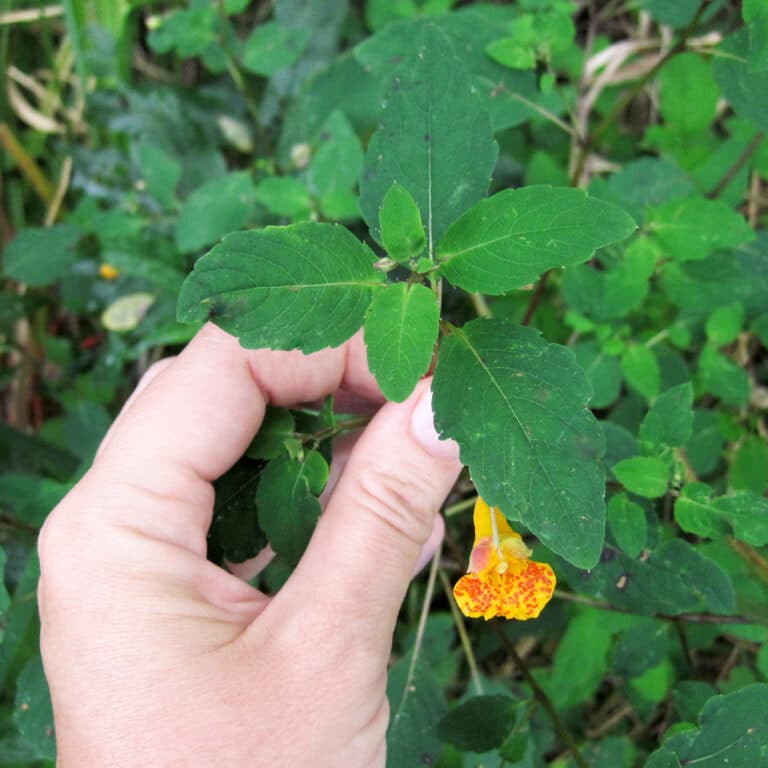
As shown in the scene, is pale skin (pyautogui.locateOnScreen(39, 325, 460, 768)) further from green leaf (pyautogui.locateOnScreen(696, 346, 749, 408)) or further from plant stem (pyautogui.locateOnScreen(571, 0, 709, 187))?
green leaf (pyautogui.locateOnScreen(696, 346, 749, 408))

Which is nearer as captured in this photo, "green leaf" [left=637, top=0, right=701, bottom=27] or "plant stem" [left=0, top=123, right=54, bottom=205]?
"green leaf" [left=637, top=0, right=701, bottom=27]

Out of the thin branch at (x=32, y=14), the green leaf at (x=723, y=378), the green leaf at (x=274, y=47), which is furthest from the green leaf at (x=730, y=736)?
the thin branch at (x=32, y=14)

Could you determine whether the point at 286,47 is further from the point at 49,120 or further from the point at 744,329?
the point at 744,329

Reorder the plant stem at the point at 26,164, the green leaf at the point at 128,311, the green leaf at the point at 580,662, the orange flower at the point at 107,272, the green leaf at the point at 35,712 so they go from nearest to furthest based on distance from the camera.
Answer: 1. the green leaf at the point at 35,712
2. the green leaf at the point at 580,662
3. the green leaf at the point at 128,311
4. the orange flower at the point at 107,272
5. the plant stem at the point at 26,164

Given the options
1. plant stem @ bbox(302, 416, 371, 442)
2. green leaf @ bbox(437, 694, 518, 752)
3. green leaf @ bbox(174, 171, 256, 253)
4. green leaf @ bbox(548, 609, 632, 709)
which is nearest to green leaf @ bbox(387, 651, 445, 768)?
green leaf @ bbox(437, 694, 518, 752)

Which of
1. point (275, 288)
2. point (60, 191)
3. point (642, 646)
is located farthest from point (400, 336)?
point (60, 191)

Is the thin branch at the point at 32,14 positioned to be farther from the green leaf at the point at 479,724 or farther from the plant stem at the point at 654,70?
the green leaf at the point at 479,724
